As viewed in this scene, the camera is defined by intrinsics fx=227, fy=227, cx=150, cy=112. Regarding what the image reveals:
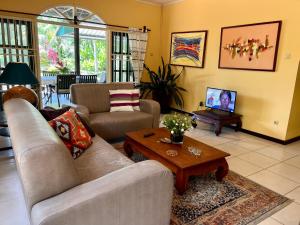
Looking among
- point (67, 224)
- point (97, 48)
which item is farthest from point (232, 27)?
point (97, 48)

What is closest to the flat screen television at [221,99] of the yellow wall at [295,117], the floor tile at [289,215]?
the yellow wall at [295,117]

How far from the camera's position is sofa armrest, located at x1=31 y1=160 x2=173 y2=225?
1066 millimetres

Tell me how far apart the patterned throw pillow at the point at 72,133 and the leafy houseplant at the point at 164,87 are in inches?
132

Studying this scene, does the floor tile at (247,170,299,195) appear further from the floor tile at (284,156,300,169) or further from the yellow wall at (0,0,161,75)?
the yellow wall at (0,0,161,75)

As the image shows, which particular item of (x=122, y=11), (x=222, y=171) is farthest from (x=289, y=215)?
(x=122, y=11)

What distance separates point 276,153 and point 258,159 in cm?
47

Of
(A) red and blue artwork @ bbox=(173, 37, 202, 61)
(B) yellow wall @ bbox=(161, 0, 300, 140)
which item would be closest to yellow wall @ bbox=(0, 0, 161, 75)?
(B) yellow wall @ bbox=(161, 0, 300, 140)

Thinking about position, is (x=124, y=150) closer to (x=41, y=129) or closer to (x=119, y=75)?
(x=41, y=129)

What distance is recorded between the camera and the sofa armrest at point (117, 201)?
1066 mm

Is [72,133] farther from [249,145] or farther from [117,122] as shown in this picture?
[249,145]

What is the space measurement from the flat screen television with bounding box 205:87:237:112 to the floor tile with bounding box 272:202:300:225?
2.25 meters

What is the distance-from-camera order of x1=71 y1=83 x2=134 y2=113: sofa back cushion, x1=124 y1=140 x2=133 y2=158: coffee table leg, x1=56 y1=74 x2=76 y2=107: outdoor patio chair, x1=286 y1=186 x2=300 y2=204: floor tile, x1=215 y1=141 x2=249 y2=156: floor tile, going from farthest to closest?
x1=56 y1=74 x2=76 y2=107: outdoor patio chair
x1=71 y1=83 x2=134 y2=113: sofa back cushion
x1=215 y1=141 x2=249 y2=156: floor tile
x1=124 y1=140 x2=133 y2=158: coffee table leg
x1=286 y1=186 x2=300 y2=204: floor tile

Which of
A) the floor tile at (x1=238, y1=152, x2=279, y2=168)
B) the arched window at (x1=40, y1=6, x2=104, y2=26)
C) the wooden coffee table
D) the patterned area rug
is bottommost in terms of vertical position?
the patterned area rug

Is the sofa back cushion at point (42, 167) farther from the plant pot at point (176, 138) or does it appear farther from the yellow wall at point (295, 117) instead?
the yellow wall at point (295, 117)
